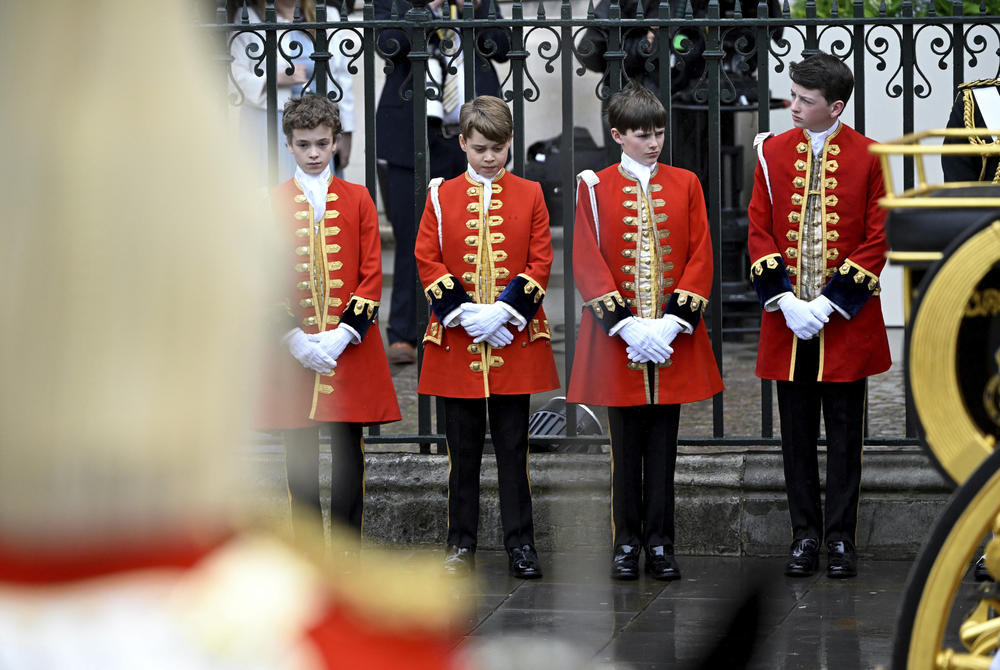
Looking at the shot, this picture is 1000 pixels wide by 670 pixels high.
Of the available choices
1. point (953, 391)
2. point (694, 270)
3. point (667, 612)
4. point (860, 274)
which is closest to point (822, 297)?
point (860, 274)

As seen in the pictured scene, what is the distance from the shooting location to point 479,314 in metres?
5.27

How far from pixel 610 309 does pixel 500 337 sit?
0.41 metres

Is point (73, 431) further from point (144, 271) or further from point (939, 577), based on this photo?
point (939, 577)

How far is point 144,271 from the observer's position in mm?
857

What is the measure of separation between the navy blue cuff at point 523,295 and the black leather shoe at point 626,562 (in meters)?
0.92

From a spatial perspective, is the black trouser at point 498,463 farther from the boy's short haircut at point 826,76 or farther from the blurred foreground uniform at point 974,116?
the blurred foreground uniform at point 974,116

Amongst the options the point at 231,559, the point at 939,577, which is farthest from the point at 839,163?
the point at 231,559

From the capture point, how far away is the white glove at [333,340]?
527 cm

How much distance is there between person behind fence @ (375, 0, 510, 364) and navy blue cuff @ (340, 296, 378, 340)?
0.54 metres

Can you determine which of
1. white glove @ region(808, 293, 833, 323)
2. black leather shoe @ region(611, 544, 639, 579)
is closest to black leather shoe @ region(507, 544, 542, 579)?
black leather shoe @ region(611, 544, 639, 579)

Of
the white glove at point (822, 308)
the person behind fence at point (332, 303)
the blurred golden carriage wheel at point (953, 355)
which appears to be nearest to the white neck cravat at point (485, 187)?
the person behind fence at point (332, 303)

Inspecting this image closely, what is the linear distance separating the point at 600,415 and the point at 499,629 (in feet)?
A: 5.45

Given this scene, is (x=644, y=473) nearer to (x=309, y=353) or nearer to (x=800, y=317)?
(x=800, y=317)

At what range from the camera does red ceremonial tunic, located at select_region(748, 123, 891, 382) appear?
5.22 meters
